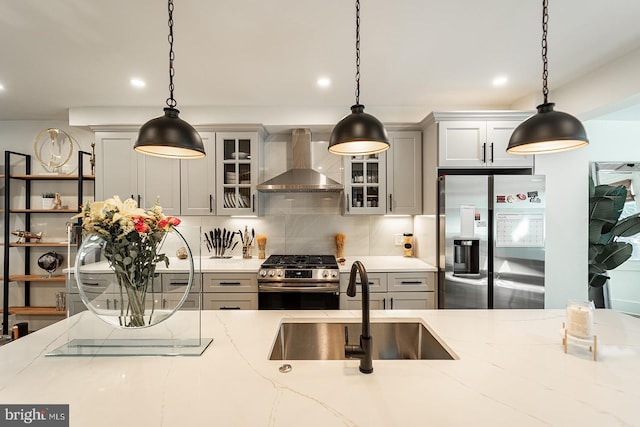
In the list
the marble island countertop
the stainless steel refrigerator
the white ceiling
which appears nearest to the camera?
the marble island countertop

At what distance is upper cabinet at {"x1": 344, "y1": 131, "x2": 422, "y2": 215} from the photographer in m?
3.21

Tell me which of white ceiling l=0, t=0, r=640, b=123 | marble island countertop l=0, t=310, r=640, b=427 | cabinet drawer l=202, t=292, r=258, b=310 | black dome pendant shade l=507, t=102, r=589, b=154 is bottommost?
cabinet drawer l=202, t=292, r=258, b=310

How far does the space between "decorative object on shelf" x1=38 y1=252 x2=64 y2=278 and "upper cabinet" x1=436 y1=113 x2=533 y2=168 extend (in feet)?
14.2

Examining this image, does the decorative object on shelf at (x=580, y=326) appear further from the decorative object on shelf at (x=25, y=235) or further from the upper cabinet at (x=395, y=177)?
the decorative object on shelf at (x=25, y=235)

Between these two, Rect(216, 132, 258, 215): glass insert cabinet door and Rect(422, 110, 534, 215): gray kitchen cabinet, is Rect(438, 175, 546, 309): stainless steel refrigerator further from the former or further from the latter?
Rect(216, 132, 258, 215): glass insert cabinet door

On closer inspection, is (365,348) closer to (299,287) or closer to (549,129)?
(549,129)

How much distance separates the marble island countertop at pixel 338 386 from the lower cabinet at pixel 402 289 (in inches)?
60.8

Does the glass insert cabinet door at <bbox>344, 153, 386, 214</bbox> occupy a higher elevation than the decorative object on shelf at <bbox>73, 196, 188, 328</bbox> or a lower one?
higher

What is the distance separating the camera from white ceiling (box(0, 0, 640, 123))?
5.76 feet

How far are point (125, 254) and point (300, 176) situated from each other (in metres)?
2.21

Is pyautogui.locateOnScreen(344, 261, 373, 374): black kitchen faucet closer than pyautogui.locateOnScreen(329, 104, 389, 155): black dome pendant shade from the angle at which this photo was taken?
Yes

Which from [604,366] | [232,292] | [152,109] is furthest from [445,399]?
[152,109]

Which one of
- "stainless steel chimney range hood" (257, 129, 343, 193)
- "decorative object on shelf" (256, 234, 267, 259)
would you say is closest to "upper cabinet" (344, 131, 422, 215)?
"stainless steel chimney range hood" (257, 129, 343, 193)

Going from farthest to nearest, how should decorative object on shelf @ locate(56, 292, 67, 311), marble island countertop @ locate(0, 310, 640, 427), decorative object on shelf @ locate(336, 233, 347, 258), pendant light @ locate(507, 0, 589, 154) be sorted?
1. decorative object on shelf @ locate(336, 233, 347, 258)
2. decorative object on shelf @ locate(56, 292, 67, 311)
3. pendant light @ locate(507, 0, 589, 154)
4. marble island countertop @ locate(0, 310, 640, 427)
